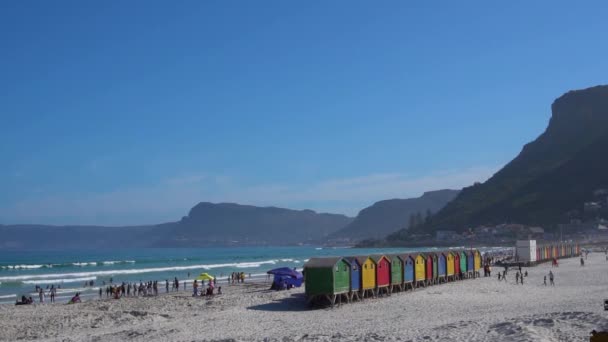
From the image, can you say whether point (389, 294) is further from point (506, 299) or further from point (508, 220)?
point (508, 220)

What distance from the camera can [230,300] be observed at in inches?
1294

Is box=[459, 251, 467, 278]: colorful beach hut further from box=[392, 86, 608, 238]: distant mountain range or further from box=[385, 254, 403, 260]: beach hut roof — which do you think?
box=[392, 86, 608, 238]: distant mountain range

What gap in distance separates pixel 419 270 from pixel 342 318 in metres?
13.7

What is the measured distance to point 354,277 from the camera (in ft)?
95.4

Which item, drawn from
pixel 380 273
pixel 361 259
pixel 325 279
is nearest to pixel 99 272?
pixel 380 273

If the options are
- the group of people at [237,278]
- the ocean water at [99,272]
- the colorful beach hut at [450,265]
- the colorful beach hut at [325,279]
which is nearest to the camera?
the colorful beach hut at [325,279]

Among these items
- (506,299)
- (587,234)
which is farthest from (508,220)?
(506,299)

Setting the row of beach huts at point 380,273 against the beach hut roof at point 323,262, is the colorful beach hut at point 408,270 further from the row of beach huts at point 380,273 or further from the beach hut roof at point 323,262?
the beach hut roof at point 323,262

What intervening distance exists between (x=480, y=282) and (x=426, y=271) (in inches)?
172

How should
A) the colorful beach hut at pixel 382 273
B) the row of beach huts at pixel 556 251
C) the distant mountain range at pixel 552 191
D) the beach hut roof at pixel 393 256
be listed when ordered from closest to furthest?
1. the colorful beach hut at pixel 382 273
2. the beach hut roof at pixel 393 256
3. the row of beach huts at pixel 556 251
4. the distant mountain range at pixel 552 191

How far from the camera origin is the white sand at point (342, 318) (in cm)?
1683

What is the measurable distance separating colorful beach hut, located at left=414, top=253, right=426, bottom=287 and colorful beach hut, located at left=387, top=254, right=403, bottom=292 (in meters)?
1.85

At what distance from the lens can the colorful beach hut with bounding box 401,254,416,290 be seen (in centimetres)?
3406

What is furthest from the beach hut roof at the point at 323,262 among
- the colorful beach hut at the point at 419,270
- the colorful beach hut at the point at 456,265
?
the colorful beach hut at the point at 456,265
